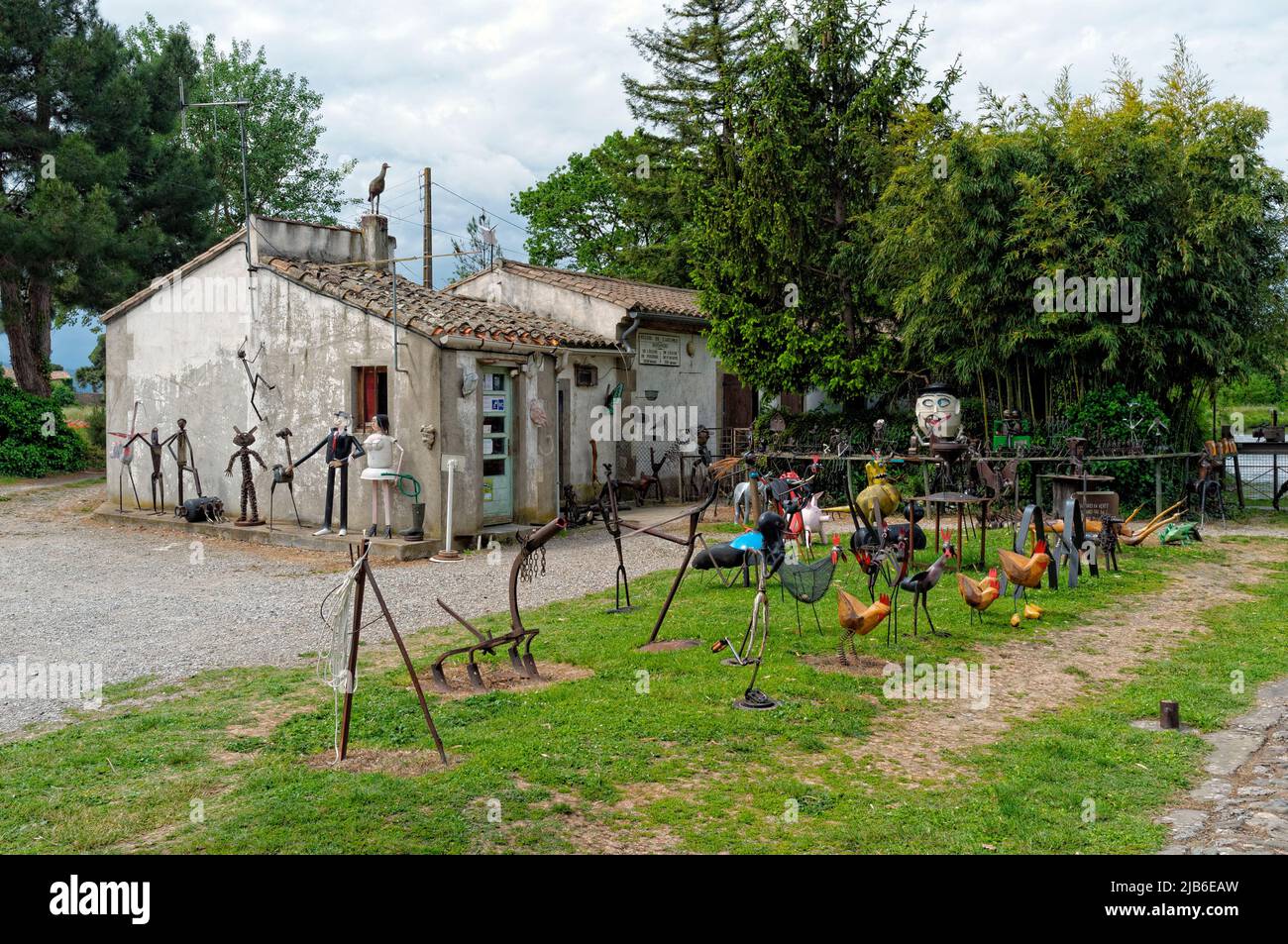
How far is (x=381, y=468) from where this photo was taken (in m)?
13.3

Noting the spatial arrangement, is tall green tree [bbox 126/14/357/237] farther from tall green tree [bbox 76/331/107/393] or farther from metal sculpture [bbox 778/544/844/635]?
metal sculpture [bbox 778/544/844/635]

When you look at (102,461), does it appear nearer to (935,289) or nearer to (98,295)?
(98,295)

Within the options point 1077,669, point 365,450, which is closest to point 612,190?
point 365,450

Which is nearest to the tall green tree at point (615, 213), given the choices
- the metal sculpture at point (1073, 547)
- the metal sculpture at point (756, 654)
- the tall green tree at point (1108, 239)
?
the tall green tree at point (1108, 239)

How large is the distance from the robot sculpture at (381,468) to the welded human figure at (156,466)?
4729mm

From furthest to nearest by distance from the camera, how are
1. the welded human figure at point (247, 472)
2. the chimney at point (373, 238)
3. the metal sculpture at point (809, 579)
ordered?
the chimney at point (373, 238) < the welded human figure at point (247, 472) < the metal sculpture at point (809, 579)

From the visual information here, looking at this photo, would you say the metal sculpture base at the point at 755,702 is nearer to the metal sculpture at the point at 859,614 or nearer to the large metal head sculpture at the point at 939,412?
the metal sculpture at the point at 859,614

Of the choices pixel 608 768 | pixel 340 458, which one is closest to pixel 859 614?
pixel 608 768

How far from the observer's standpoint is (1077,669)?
7.40m

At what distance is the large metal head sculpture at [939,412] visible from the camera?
15.2m

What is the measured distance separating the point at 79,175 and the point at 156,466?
8.40 metres

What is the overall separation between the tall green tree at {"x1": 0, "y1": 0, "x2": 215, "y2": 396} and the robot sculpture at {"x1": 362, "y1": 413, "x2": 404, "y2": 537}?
10.4 metres

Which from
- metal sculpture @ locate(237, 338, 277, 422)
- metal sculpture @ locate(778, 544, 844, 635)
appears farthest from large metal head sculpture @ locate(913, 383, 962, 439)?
metal sculpture @ locate(237, 338, 277, 422)

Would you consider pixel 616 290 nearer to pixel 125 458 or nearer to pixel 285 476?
pixel 285 476
